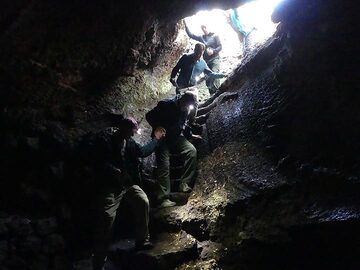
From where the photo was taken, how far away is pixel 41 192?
6.58 m

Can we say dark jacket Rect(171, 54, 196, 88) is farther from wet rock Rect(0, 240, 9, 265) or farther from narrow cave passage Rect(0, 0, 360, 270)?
wet rock Rect(0, 240, 9, 265)

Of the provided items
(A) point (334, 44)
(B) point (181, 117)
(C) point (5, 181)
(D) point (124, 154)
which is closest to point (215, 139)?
(B) point (181, 117)

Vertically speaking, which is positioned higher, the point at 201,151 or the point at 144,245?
the point at 201,151

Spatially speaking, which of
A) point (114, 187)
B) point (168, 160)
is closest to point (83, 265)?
point (114, 187)

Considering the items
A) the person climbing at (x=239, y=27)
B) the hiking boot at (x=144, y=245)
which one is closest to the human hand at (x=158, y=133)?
the hiking boot at (x=144, y=245)

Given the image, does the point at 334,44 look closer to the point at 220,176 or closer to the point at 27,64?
the point at 220,176

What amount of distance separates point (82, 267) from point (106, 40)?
489 cm

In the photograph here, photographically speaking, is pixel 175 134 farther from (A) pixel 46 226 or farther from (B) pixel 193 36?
(B) pixel 193 36

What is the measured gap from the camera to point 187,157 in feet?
26.4

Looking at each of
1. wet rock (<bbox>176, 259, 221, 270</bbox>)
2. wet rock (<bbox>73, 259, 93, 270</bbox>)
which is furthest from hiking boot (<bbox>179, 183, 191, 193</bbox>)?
wet rock (<bbox>73, 259, 93, 270</bbox>)

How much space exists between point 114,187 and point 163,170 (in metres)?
1.76

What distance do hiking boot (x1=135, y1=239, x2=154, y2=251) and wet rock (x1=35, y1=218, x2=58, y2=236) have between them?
157 cm

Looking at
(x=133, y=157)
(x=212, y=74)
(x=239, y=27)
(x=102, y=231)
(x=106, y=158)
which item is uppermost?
(x=239, y=27)

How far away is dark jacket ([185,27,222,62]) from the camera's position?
11523 millimetres
